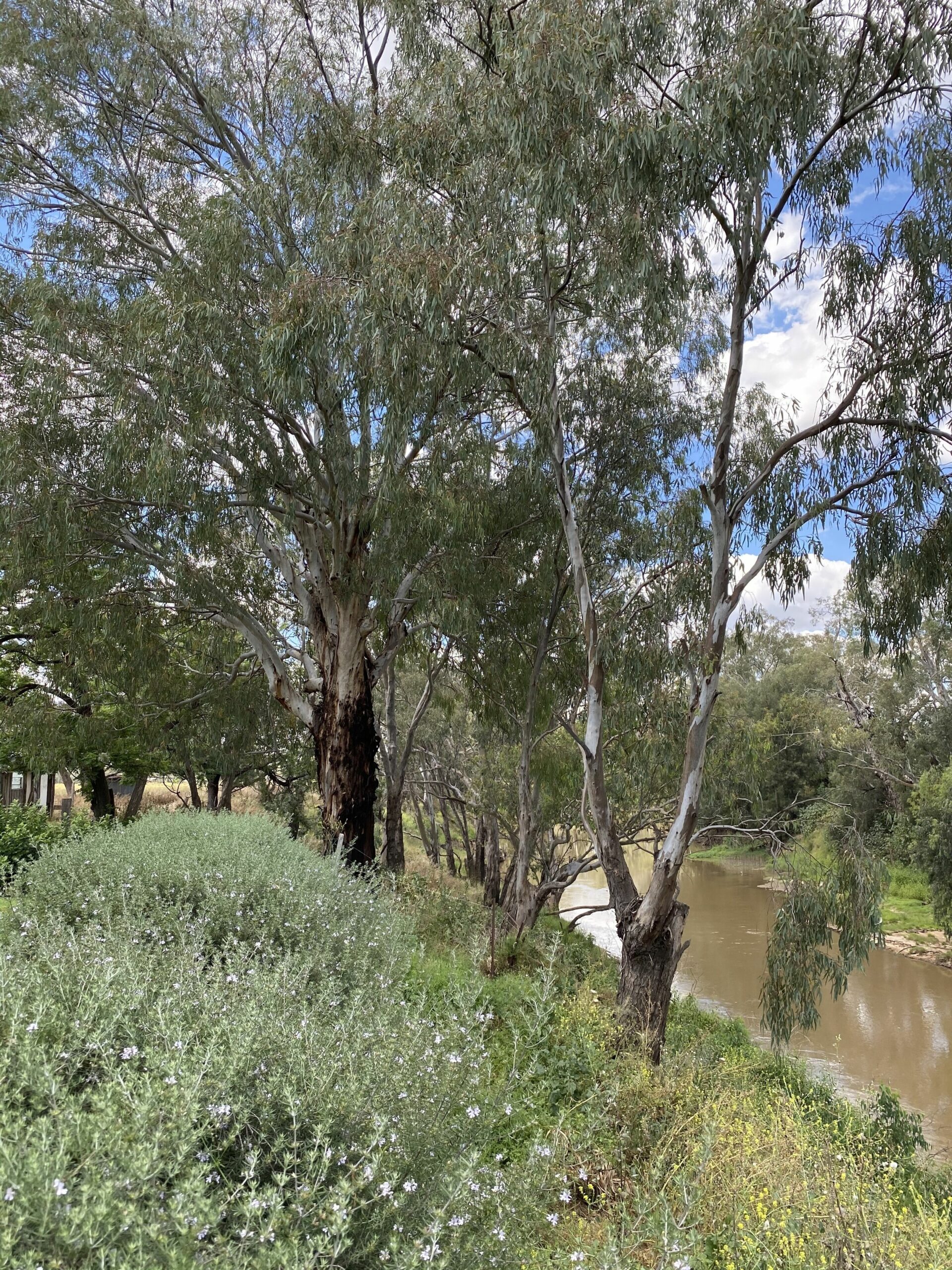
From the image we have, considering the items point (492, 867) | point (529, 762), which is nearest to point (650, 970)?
point (529, 762)

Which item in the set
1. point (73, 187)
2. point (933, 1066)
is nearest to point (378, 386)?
point (73, 187)

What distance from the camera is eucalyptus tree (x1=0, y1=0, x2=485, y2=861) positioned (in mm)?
7172

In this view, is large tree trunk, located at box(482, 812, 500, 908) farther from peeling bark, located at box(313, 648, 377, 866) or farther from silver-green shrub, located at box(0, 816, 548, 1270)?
silver-green shrub, located at box(0, 816, 548, 1270)

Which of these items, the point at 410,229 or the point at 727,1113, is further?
the point at 410,229

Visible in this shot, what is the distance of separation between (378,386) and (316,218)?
2390 mm

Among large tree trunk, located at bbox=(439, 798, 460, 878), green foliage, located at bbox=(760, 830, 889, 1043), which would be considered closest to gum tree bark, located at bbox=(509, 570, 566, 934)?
green foliage, located at bbox=(760, 830, 889, 1043)

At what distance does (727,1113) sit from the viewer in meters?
4.27

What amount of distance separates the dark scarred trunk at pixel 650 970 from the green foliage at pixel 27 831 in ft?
14.6

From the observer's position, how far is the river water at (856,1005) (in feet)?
33.9

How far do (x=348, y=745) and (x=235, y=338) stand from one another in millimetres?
3929

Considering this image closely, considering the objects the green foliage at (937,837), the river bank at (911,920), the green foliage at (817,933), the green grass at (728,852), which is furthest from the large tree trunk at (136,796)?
the green grass at (728,852)

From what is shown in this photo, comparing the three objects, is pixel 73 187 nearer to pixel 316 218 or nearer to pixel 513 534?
pixel 316 218

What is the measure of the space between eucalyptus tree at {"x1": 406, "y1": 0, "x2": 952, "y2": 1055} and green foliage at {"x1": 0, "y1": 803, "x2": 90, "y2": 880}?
4.95m

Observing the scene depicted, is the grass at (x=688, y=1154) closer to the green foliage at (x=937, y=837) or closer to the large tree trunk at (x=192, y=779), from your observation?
the large tree trunk at (x=192, y=779)
